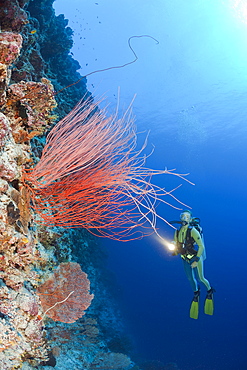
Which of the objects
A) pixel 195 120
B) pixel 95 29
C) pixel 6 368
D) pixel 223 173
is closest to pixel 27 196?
pixel 6 368

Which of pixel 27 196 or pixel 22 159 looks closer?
pixel 22 159

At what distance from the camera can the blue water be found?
22.2 meters

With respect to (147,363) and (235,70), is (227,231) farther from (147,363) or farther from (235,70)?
(147,363)

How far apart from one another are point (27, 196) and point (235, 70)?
27.3m

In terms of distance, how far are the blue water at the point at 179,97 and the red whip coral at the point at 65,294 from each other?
33.3ft

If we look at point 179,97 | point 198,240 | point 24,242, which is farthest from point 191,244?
point 179,97

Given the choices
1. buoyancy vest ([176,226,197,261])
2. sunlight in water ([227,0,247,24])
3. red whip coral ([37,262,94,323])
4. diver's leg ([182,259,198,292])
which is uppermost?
sunlight in water ([227,0,247,24])

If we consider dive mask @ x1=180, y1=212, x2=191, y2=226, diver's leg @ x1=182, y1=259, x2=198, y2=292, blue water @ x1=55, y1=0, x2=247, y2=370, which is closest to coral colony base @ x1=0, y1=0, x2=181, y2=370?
diver's leg @ x1=182, y1=259, x2=198, y2=292

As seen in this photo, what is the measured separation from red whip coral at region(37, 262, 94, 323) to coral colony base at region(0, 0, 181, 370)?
0.02 meters

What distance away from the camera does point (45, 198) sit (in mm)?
4082

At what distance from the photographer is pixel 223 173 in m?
57.9

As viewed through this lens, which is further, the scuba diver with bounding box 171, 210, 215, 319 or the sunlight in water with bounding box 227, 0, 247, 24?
the sunlight in water with bounding box 227, 0, 247, 24

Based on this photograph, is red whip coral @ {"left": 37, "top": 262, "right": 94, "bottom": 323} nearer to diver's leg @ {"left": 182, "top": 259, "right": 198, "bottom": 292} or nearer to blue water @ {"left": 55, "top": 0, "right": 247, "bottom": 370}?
diver's leg @ {"left": 182, "top": 259, "right": 198, "bottom": 292}

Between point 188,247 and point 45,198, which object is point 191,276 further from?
point 45,198
